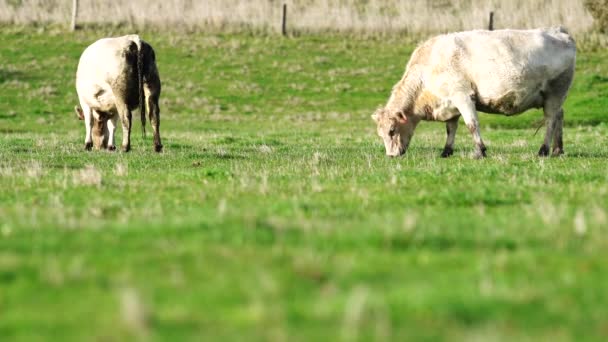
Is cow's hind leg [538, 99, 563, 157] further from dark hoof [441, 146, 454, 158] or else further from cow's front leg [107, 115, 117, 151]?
cow's front leg [107, 115, 117, 151]

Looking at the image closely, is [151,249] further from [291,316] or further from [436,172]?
[436,172]

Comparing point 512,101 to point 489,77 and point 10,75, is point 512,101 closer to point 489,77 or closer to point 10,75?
point 489,77

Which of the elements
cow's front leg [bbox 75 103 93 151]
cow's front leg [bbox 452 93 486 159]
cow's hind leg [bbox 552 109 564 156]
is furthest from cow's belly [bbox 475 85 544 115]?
cow's front leg [bbox 75 103 93 151]

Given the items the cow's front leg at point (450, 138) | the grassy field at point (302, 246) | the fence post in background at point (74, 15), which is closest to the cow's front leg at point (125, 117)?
the grassy field at point (302, 246)

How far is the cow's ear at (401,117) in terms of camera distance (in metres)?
17.9

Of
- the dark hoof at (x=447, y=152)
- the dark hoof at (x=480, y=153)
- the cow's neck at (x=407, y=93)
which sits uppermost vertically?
the cow's neck at (x=407, y=93)

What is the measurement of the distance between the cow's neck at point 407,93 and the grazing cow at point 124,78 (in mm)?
4527

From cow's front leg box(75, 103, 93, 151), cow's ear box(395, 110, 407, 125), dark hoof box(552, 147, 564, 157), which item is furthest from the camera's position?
cow's front leg box(75, 103, 93, 151)

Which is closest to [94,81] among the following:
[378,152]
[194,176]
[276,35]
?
[378,152]

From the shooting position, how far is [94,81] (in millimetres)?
19766

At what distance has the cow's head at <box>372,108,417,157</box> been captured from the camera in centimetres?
1797

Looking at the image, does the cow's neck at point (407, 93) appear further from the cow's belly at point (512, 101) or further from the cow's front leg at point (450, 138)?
the cow's belly at point (512, 101)

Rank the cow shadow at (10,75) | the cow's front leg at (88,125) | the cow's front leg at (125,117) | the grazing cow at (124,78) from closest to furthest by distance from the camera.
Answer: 1. the grazing cow at (124,78)
2. the cow's front leg at (125,117)
3. the cow's front leg at (88,125)
4. the cow shadow at (10,75)

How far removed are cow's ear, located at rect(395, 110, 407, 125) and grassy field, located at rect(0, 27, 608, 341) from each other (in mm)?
734
